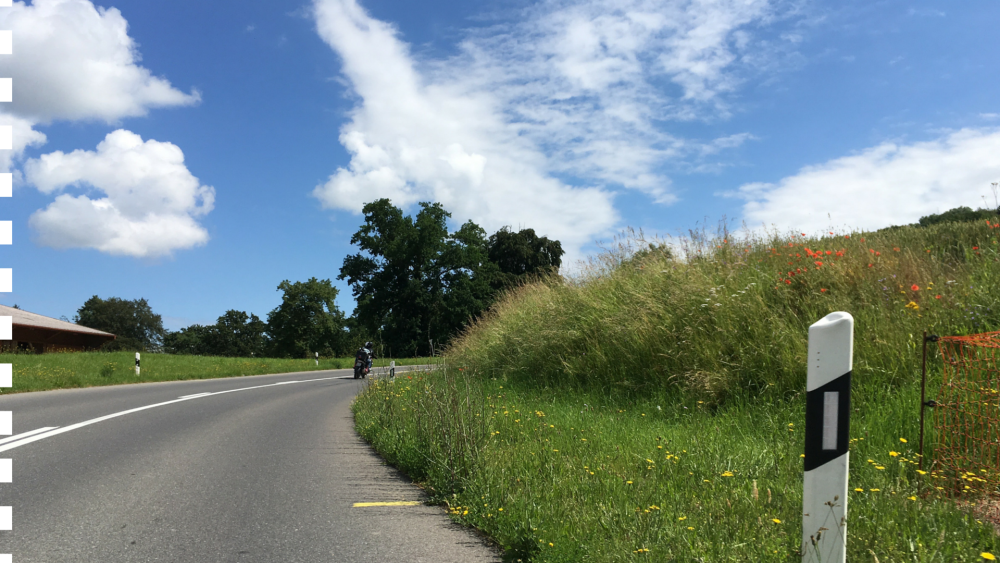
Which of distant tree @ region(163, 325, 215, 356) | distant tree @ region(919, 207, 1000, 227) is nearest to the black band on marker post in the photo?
distant tree @ region(919, 207, 1000, 227)

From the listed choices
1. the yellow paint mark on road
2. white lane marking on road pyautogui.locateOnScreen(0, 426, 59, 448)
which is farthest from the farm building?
the yellow paint mark on road

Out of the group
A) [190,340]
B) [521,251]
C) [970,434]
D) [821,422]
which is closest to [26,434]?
[821,422]

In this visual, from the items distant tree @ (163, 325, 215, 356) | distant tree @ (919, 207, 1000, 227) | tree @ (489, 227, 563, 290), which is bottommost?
distant tree @ (163, 325, 215, 356)

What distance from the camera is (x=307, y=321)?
78.3 m

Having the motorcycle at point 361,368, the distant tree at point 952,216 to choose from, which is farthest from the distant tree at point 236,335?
the distant tree at point 952,216

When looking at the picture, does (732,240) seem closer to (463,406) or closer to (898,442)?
(898,442)

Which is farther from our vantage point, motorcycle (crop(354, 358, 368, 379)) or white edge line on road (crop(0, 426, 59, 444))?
motorcycle (crop(354, 358, 368, 379))

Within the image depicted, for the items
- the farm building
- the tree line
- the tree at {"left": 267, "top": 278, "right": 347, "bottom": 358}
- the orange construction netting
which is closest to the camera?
the orange construction netting

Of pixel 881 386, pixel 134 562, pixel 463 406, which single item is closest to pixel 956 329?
pixel 881 386

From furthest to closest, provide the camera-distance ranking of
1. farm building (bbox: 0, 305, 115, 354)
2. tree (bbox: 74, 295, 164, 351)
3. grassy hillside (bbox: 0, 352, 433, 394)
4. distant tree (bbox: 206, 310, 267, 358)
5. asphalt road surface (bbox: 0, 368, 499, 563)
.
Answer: distant tree (bbox: 206, 310, 267, 358)
tree (bbox: 74, 295, 164, 351)
farm building (bbox: 0, 305, 115, 354)
grassy hillside (bbox: 0, 352, 433, 394)
asphalt road surface (bbox: 0, 368, 499, 563)

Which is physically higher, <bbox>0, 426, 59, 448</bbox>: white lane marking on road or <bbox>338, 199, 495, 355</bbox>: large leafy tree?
<bbox>338, 199, 495, 355</bbox>: large leafy tree

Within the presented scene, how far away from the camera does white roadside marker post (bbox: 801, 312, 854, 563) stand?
8.19 ft

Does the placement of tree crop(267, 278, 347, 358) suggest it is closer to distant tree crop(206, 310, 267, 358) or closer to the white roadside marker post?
distant tree crop(206, 310, 267, 358)

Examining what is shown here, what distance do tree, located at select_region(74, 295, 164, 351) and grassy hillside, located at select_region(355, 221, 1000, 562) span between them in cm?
9310
